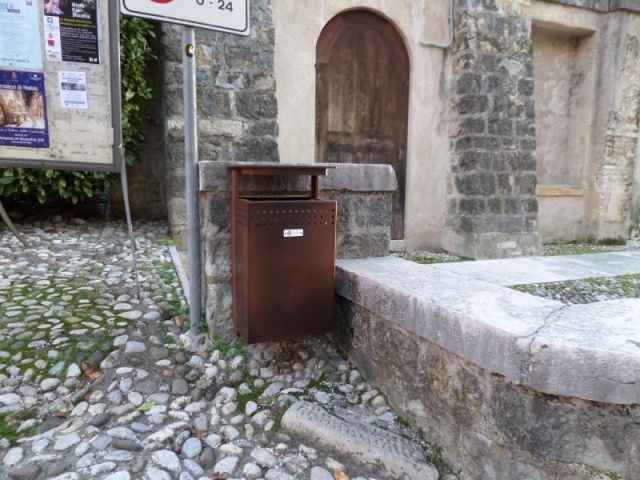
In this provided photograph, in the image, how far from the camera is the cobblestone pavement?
1.79 metres

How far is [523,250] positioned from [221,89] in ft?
13.2

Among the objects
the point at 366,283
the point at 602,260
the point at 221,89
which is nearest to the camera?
the point at 366,283

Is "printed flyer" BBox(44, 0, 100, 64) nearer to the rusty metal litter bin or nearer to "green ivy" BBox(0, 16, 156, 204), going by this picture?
the rusty metal litter bin

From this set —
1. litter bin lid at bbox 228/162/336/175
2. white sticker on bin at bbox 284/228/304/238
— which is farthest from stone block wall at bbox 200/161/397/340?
white sticker on bin at bbox 284/228/304/238

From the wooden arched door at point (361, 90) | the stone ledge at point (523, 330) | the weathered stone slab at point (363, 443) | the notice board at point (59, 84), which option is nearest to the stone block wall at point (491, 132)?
the wooden arched door at point (361, 90)

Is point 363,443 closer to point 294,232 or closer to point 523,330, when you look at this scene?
point 523,330

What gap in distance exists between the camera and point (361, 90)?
521cm

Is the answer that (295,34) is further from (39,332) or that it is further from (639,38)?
(639,38)

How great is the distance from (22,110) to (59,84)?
0.25 metres

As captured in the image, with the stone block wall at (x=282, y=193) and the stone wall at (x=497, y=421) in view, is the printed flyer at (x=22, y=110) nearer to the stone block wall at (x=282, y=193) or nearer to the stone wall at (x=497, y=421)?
the stone block wall at (x=282, y=193)

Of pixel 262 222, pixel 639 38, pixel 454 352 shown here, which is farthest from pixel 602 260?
pixel 639 38

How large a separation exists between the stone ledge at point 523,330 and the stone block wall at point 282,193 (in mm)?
541

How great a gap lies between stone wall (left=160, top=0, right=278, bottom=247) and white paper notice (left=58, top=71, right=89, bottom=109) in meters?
1.51

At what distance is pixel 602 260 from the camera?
11.7 ft
